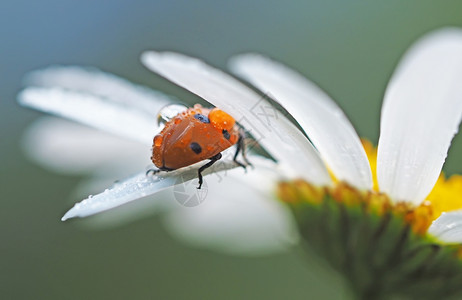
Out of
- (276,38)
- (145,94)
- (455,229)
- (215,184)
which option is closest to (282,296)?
(215,184)

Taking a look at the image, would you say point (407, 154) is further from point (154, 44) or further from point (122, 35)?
point (154, 44)

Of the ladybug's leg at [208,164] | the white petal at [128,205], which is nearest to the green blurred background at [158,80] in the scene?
the white petal at [128,205]

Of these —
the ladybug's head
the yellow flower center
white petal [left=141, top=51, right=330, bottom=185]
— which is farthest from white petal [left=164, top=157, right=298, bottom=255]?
the ladybug's head

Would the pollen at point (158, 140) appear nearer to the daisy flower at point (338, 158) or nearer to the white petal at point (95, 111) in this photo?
the daisy flower at point (338, 158)

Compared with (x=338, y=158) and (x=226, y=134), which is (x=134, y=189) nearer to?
(x=226, y=134)

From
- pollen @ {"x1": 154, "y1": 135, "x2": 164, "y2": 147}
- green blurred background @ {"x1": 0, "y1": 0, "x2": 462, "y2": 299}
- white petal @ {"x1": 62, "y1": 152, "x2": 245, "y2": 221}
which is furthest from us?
green blurred background @ {"x1": 0, "y1": 0, "x2": 462, "y2": 299}

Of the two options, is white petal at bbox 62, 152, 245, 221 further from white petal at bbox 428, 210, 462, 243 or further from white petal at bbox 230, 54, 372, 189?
white petal at bbox 428, 210, 462, 243

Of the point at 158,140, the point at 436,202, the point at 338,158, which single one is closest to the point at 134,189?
the point at 158,140
